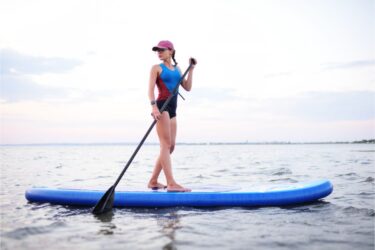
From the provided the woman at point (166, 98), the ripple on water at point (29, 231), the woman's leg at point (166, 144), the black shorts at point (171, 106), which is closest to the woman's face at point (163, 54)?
the woman at point (166, 98)

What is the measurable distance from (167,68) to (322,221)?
10.8 feet

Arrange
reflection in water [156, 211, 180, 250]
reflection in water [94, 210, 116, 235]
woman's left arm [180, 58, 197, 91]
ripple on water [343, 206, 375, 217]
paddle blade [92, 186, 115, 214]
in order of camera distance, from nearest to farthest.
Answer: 1. reflection in water [156, 211, 180, 250]
2. reflection in water [94, 210, 116, 235]
3. ripple on water [343, 206, 375, 217]
4. paddle blade [92, 186, 115, 214]
5. woman's left arm [180, 58, 197, 91]

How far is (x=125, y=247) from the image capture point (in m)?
3.66

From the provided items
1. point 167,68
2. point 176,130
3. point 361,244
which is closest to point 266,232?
point 361,244

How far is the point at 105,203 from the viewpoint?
5.43 m

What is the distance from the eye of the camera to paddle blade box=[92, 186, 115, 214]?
5.40 meters

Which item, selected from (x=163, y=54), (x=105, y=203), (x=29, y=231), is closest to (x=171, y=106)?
(x=163, y=54)

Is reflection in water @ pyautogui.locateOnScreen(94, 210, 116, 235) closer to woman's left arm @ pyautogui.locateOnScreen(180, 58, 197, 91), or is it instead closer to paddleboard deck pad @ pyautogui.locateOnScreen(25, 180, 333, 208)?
paddleboard deck pad @ pyautogui.locateOnScreen(25, 180, 333, 208)

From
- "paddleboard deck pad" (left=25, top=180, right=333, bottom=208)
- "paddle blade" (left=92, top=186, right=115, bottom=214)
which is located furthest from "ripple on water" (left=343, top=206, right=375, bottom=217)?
"paddle blade" (left=92, top=186, right=115, bottom=214)

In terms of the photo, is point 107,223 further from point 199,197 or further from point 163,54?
point 163,54

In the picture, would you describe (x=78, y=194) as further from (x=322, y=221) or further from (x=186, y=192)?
(x=322, y=221)

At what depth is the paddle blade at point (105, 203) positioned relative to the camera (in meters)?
5.40

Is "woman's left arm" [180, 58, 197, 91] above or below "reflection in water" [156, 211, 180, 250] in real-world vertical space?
above

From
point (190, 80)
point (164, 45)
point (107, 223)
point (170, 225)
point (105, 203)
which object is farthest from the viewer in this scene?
point (190, 80)
